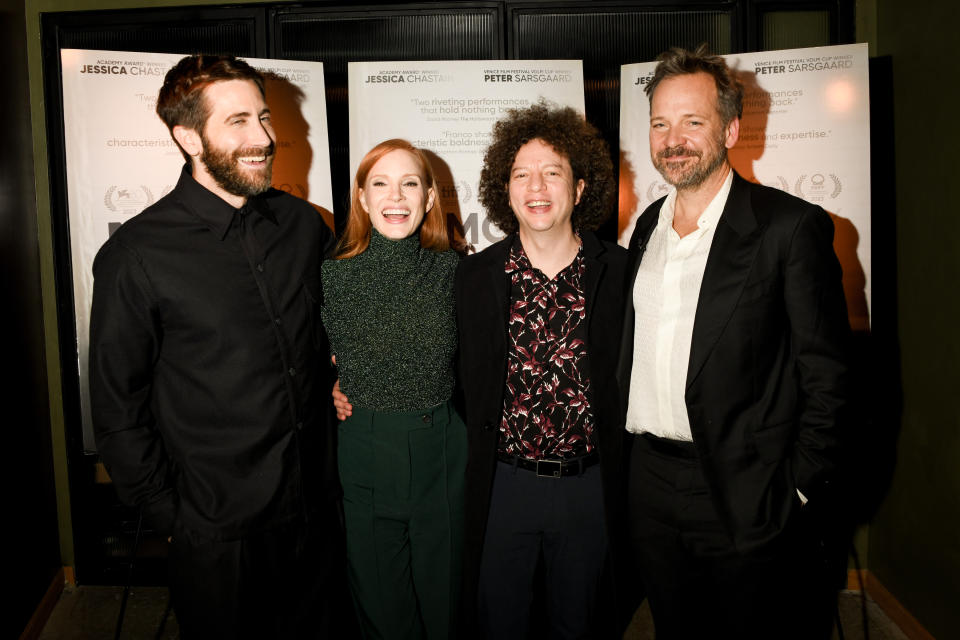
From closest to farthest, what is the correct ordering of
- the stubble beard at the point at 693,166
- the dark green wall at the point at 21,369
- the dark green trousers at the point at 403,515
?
the stubble beard at the point at 693,166, the dark green trousers at the point at 403,515, the dark green wall at the point at 21,369

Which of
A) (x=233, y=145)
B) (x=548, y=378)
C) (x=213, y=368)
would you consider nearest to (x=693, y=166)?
(x=548, y=378)

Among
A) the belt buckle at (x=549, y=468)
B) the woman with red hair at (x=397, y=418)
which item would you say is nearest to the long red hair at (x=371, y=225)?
the woman with red hair at (x=397, y=418)

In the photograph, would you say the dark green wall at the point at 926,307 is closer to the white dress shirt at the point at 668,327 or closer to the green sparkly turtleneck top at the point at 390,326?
the white dress shirt at the point at 668,327

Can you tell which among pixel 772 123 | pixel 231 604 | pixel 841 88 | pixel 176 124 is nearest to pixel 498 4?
pixel 772 123

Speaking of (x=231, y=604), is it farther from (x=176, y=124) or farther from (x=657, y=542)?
(x=176, y=124)

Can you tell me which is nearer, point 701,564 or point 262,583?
point 701,564

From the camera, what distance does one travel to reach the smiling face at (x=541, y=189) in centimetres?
212

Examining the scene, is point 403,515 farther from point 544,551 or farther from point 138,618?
point 138,618

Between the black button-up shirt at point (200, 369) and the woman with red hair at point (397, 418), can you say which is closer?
the black button-up shirt at point (200, 369)

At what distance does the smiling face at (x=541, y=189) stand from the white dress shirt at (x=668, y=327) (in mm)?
350

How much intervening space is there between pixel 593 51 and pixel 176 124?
6.77 ft

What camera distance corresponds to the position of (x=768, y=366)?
1798 mm

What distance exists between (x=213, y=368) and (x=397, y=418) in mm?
577

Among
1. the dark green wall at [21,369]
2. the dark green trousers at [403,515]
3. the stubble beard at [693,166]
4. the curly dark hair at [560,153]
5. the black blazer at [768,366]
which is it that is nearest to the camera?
the black blazer at [768,366]
